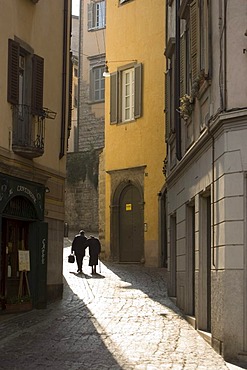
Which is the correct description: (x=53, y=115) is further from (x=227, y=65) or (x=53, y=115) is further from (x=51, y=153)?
(x=227, y=65)

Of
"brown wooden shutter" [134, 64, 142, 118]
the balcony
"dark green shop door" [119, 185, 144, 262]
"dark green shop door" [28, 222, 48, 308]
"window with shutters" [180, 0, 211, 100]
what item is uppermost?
"brown wooden shutter" [134, 64, 142, 118]

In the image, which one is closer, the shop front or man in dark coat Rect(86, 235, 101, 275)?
the shop front

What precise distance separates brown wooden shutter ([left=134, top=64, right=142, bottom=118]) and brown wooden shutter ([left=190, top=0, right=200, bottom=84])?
1545 cm

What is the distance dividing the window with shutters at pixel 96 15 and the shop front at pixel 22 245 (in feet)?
88.2

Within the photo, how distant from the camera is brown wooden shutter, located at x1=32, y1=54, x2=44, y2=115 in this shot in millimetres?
18000

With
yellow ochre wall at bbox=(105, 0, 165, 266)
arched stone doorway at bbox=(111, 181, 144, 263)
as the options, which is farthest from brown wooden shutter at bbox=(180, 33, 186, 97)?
arched stone doorway at bbox=(111, 181, 144, 263)

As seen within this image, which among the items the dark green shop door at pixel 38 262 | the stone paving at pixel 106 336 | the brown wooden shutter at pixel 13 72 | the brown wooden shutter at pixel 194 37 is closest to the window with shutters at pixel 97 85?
the stone paving at pixel 106 336

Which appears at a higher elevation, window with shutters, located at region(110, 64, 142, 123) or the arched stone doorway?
window with shutters, located at region(110, 64, 142, 123)

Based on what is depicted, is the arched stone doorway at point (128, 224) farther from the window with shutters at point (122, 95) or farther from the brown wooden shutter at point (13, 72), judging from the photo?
the brown wooden shutter at point (13, 72)

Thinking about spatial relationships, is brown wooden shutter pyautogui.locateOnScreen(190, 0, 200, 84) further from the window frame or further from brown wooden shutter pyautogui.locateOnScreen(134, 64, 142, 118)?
brown wooden shutter pyautogui.locateOnScreen(134, 64, 142, 118)

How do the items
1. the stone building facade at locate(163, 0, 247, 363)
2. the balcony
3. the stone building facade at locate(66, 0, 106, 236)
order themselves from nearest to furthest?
the stone building facade at locate(163, 0, 247, 363), the balcony, the stone building facade at locate(66, 0, 106, 236)

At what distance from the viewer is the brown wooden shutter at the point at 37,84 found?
59.1 ft

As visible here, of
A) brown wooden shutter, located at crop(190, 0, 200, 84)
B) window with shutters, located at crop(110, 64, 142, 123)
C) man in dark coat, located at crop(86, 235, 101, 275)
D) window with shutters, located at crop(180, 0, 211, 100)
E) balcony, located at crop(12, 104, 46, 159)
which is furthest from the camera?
window with shutters, located at crop(110, 64, 142, 123)

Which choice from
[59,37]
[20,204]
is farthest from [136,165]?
[20,204]
